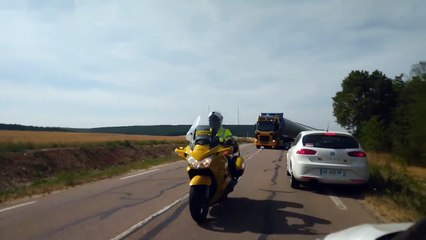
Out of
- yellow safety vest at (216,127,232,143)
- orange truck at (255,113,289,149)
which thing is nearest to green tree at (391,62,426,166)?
orange truck at (255,113,289,149)

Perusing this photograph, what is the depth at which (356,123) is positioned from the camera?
59.8 m

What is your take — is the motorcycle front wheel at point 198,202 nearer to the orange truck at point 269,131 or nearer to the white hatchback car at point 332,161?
the white hatchback car at point 332,161

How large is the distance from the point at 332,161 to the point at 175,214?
4.79 m

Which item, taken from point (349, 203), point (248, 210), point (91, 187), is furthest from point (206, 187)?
point (91, 187)

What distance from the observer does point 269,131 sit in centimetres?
4416

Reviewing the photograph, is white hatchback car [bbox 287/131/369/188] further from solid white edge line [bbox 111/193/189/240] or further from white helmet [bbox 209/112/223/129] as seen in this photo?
solid white edge line [bbox 111/193/189/240]

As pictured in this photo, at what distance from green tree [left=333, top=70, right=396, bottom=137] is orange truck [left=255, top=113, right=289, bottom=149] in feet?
58.4

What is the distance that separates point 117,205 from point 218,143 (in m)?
2.91

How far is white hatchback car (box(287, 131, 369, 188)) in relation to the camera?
448 inches

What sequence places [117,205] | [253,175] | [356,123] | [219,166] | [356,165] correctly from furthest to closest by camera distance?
[356,123]
[253,175]
[356,165]
[117,205]
[219,166]

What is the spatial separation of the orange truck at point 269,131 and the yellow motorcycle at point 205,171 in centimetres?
3500

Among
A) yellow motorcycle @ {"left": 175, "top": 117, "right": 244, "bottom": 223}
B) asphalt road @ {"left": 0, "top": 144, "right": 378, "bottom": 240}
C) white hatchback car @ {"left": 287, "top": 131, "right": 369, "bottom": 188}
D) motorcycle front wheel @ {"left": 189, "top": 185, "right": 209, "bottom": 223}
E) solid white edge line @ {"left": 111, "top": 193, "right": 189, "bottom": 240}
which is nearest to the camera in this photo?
solid white edge line @ {"left": 111, "top": 193, "right": 189, "bottom": 240}

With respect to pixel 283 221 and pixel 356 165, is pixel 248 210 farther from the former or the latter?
pixel 356 165

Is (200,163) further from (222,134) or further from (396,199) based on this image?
(396,199)
